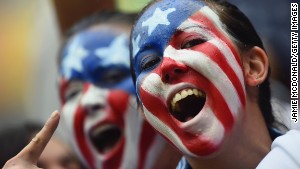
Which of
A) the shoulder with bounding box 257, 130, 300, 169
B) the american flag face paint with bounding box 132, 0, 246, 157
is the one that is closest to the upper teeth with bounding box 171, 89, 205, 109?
the american flag face paint with bounding box 132, 0, 246, 157

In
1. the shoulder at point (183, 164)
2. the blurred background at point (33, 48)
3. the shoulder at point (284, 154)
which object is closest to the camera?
the shoulder at point (284, 154)

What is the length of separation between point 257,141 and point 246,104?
53mm

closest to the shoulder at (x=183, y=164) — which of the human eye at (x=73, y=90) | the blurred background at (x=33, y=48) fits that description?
the human eye at (x=73, y=90)

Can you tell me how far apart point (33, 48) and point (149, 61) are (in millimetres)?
605

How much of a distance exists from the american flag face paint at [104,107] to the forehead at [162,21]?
185 millimetres

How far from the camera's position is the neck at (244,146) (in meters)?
0.70

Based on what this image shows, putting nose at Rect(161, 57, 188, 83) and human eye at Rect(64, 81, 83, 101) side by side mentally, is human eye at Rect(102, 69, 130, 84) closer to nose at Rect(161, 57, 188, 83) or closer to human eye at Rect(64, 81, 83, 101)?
human eye at Rect(64, 81, 83, 101)

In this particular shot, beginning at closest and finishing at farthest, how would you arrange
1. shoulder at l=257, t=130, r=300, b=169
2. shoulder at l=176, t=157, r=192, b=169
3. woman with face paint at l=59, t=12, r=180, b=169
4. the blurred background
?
1. shoulder at l=257, t=130, r=300, b=169
2. shoulder at l=176, t=157, r=192, b=169
3. woman with face paint at l=59, t=12, r=180, b=169
4. the blurred background

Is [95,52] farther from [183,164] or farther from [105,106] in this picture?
[183,164]

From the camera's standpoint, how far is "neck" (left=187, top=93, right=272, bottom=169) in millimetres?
702

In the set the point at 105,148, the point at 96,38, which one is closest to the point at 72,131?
the point at 105,148

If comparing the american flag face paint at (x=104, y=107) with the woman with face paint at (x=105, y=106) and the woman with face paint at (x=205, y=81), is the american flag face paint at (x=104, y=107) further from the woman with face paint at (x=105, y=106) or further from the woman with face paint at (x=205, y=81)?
the woman with face paint at (x=205, y=81)

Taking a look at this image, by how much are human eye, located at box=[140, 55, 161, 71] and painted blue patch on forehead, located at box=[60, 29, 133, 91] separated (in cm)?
19

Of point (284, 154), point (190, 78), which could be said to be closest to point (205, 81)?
point (190, 78)
